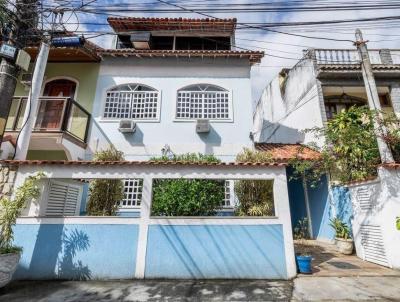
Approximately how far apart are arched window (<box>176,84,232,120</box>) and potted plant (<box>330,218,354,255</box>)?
5.80 metres

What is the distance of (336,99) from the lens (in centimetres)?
1215

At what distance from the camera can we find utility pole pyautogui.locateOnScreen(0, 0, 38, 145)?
5770 millimetres

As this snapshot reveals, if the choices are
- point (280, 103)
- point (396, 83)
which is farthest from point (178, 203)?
point (396, 83)

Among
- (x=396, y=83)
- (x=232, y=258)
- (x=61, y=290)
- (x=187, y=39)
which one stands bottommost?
(x=61, y=290)

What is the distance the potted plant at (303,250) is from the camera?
5867 mm

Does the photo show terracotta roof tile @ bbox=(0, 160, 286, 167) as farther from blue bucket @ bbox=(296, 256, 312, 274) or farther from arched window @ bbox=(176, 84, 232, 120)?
arched window @ bbox=(176, 84, 232, 120)

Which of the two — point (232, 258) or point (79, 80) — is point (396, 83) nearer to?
point (232, 258)

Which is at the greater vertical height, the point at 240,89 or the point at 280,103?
the point at 280,103

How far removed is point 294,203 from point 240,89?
5.79 meters

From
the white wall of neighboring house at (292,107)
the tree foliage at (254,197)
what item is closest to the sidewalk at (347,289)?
the tree foliage at (254,197)

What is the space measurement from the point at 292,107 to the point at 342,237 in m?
7.86

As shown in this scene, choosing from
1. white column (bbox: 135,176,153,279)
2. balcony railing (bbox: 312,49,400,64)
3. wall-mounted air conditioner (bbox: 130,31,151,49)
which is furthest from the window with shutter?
balcony railing (bbox: 312,49,400,64)

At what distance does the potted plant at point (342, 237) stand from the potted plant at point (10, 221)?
9.27 m

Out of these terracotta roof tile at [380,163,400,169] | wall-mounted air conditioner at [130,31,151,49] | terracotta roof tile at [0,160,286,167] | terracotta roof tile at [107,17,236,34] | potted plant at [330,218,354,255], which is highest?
terracotta roof tile at [107,17,236,34]
